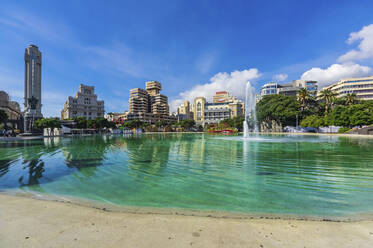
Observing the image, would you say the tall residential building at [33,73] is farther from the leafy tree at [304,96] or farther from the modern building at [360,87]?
the modern building at [360,87]

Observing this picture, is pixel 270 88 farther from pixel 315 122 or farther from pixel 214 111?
pixel 315 122

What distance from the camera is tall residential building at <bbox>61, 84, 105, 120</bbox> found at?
389 ft

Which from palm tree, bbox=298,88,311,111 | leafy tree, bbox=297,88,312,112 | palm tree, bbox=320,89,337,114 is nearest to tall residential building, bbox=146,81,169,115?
leafy tree, bbox=297,88,312,112

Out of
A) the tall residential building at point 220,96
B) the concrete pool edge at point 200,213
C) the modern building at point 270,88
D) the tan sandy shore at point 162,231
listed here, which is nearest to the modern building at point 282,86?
the modern building at point 270,88

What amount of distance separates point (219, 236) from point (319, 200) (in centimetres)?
462

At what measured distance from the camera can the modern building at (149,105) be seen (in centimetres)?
14412

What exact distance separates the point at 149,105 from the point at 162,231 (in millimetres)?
174836

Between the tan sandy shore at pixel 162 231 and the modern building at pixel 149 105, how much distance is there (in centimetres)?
13738

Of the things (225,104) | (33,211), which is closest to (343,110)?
(33,211)

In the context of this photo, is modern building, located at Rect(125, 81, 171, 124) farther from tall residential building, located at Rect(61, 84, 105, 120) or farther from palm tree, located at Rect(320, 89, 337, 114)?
palm tree, located at Rect(320, 89, 337, 114)

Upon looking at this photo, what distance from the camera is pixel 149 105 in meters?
174

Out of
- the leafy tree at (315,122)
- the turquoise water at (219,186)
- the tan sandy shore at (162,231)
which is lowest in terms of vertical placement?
the turquoise water at (219,186)

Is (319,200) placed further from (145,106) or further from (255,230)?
(145,106)

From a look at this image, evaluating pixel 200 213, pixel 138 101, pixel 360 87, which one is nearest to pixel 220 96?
pixel 138 101
